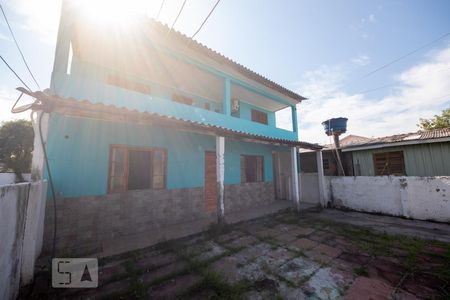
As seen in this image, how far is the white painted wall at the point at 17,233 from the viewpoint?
2.02 meters

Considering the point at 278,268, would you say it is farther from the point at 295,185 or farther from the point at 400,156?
the point at 400,156

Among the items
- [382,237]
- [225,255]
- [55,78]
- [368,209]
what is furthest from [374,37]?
[55,78]

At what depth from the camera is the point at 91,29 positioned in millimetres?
A: 4586

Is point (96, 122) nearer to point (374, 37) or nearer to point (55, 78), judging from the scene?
point (55, 78)

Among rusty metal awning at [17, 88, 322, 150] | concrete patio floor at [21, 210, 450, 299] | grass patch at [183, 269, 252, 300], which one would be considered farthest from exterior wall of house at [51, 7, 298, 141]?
grass patch at [183, 269, 252, 300]

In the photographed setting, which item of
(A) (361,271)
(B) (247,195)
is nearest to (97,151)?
(B) (247,195)

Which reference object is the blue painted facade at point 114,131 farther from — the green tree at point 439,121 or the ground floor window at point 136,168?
the green tree at point 439,121

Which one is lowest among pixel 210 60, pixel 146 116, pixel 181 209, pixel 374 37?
pixel 181 209

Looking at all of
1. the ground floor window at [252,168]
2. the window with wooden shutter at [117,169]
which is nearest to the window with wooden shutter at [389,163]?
the ground floor window at [252,168]

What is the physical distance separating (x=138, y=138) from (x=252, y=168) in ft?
17.9

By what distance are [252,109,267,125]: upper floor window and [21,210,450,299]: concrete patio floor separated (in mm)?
6667

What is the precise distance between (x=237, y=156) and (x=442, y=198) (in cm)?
737

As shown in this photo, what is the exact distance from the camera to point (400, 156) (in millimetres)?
9219

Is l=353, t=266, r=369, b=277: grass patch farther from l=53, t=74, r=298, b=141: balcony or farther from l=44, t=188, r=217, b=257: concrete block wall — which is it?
l=53, t=74, r=298, b=141: balcony
